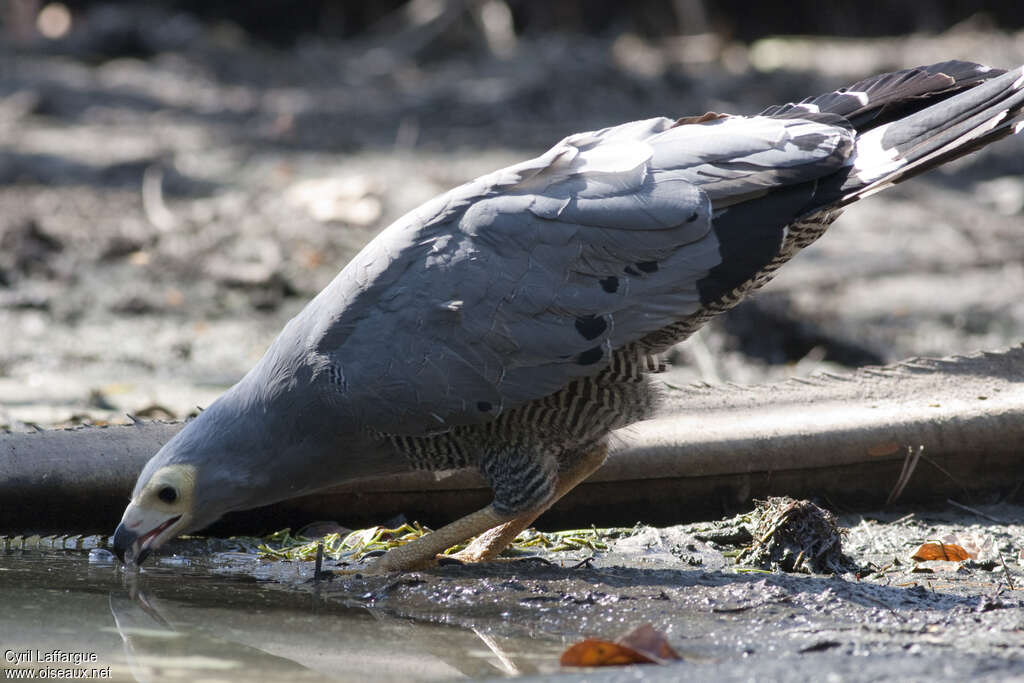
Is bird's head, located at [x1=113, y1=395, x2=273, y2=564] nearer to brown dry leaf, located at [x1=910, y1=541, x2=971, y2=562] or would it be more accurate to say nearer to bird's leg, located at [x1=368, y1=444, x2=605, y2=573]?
bird's leg, located at [x1=368, y1=444, x2=605, y2=573]

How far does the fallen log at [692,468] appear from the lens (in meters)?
4.92

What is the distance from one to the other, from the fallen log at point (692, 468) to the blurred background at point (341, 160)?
59 centimetres

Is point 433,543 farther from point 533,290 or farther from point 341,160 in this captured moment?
point 341,160

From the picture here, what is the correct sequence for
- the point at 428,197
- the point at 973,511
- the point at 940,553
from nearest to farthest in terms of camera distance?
the point at 940,553, the point at 973,511, the point at 428,197

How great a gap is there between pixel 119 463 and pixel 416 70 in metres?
10.9

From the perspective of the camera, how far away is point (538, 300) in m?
4.41

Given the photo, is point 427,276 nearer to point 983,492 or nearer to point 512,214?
point 512,214

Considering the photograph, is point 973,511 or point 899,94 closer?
point 899,94

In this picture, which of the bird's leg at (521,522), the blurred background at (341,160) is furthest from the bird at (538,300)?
the blurred background at (341,160)

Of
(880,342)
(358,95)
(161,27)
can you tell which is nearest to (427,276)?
(880,342)

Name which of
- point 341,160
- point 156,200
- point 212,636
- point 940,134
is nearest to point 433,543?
point 212,636

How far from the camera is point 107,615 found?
415 centimetres

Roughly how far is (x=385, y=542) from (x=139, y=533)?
904mm

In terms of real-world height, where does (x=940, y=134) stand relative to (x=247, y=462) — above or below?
above
